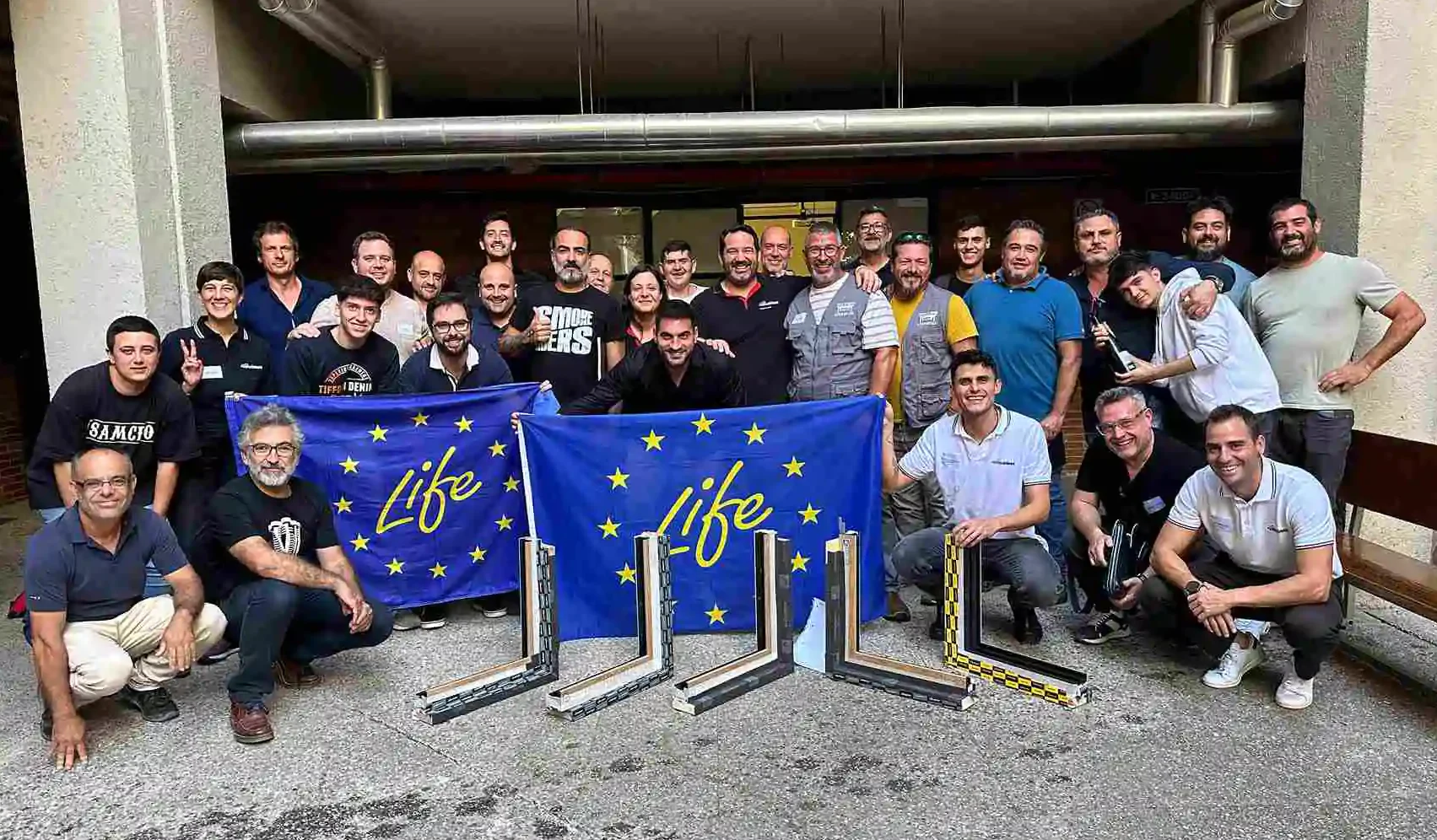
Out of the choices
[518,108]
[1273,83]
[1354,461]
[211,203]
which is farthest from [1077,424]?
[211,203]

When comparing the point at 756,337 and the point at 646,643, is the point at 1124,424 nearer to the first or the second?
the point at 756,337

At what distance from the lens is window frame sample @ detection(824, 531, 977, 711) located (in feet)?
11.4

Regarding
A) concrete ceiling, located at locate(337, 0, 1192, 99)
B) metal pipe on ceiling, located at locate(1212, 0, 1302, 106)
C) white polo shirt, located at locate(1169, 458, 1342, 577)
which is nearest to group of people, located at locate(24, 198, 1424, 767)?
white polo shirt, located at locate(1169, 458, 1342, 577)

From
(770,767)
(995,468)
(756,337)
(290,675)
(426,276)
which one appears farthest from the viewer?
(426,276)

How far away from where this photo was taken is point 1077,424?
317 inches

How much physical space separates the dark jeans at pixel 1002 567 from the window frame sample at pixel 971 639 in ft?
0.37

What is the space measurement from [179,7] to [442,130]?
1.57 m

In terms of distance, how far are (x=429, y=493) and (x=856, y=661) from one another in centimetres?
208

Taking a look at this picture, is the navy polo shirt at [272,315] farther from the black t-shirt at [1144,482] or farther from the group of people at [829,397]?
the black t-shirt at [1144,482]

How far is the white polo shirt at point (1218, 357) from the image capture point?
4188mm

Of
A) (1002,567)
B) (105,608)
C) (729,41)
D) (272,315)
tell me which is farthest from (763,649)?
(729,41)

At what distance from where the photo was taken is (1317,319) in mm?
4387

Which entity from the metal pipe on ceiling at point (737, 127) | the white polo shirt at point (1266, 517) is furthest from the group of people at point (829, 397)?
the metal pipe on ceiling at point (737, 127)

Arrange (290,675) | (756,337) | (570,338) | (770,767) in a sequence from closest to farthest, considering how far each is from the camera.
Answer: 1. (770,767)
2. (290,675)
3. (570,338)
4. (756,337)
